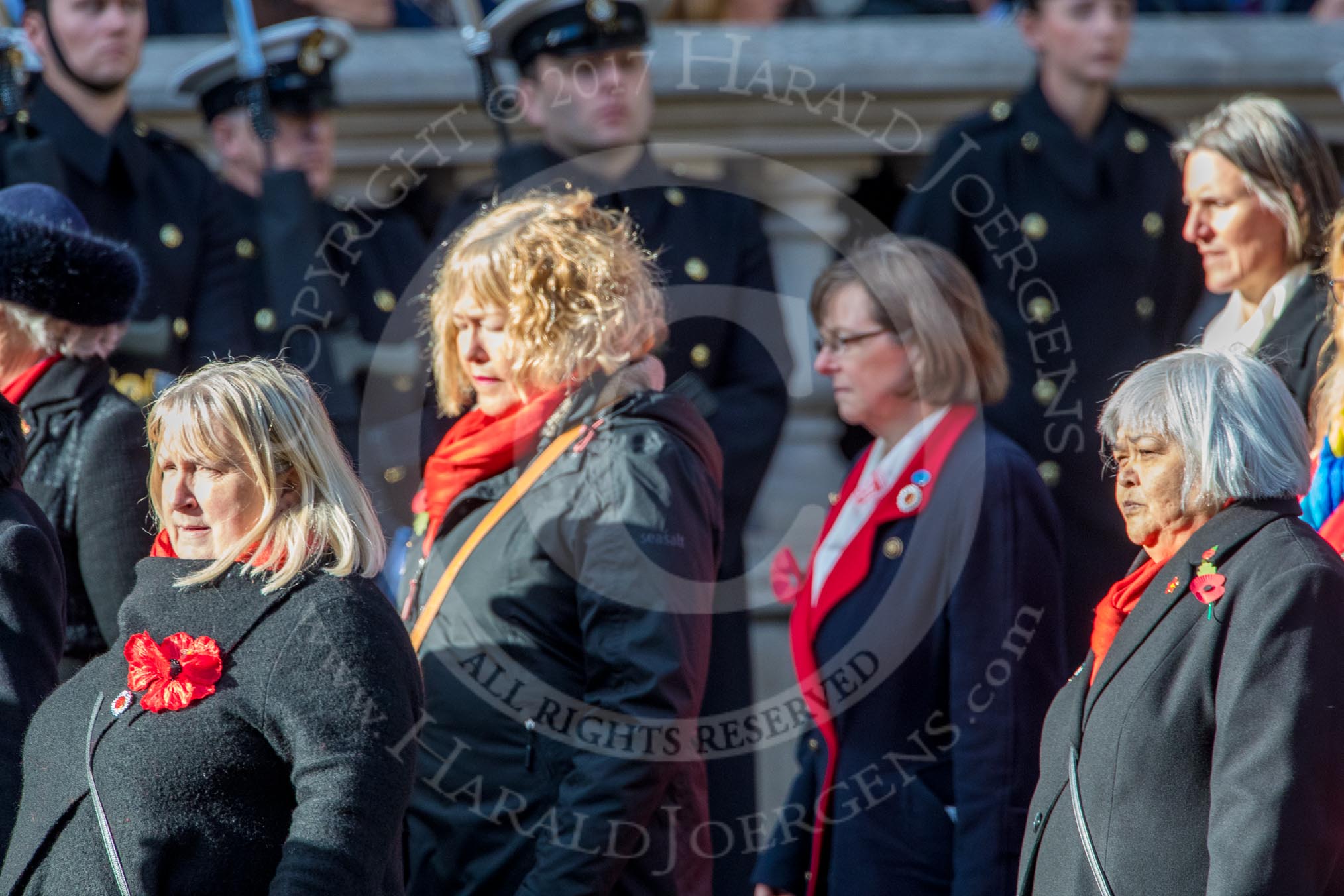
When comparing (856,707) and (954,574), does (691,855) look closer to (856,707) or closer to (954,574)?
(856,707)

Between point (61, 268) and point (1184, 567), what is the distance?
2.04m

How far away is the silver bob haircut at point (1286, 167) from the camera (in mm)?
3449

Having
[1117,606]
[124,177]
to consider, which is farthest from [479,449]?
[124,177]

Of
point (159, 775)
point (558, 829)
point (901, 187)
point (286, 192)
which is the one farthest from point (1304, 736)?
point (286, 192)

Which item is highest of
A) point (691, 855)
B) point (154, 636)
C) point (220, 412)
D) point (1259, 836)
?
point (220, 412)

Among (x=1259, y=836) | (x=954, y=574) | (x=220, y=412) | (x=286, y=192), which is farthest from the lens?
(x=286, y=192)

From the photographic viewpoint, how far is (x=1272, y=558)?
2320mm

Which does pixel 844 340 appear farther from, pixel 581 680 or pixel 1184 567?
pixel 1184 567

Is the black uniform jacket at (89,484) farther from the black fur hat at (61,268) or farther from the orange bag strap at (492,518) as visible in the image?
the orange bag strap at (492,518)

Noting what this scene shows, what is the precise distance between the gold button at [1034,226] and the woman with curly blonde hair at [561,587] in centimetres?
148

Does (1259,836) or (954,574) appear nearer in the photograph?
(1259,836)

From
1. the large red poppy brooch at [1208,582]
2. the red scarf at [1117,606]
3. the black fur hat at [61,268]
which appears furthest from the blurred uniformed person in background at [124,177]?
the large red poppy brooch at [1208,582]

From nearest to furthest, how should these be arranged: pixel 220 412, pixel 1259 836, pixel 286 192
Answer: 1. pixel 1259 836
2. pixel 220 412
3. pixel 286 192

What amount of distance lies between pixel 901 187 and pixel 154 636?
9.79ft
